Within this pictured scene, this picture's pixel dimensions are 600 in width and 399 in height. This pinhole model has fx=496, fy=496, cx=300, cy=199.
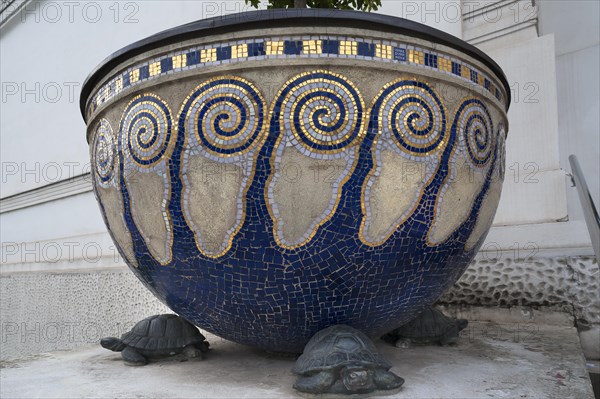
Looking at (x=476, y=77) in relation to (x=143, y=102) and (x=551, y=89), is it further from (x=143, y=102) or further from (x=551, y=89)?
(x=551, y=89)

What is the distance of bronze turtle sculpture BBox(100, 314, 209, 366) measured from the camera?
46.6 inches

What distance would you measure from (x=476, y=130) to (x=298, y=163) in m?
0.40

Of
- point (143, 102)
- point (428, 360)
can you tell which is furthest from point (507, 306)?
point (143, 102)

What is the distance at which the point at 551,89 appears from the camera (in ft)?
6.11

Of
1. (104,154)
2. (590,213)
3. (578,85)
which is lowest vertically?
(590,213)

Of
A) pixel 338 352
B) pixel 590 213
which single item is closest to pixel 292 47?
pixel 338 352

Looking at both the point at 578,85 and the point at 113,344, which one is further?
the point at 578,85

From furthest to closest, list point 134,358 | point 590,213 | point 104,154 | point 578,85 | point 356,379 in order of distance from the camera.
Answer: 1. point 578,85
2. point 590,213
3. point 134,358
4. point 104,154
5. point 356,379

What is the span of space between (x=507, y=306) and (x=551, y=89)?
0.83 metres

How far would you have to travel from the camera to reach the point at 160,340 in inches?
46.8

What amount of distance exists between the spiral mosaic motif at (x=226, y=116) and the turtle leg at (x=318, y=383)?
1.37 feet

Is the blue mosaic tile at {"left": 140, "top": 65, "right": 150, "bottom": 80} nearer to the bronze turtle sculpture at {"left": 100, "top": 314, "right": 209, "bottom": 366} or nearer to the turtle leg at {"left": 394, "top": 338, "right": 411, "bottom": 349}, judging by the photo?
the bronze turtle sculpture at {"left": 100, "top": 314, "right": 209, "bottom": 366}

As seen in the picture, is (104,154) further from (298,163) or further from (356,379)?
(356,379)

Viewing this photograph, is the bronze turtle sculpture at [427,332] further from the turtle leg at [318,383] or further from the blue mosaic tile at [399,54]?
the blue mosaic tile at [399,54]
